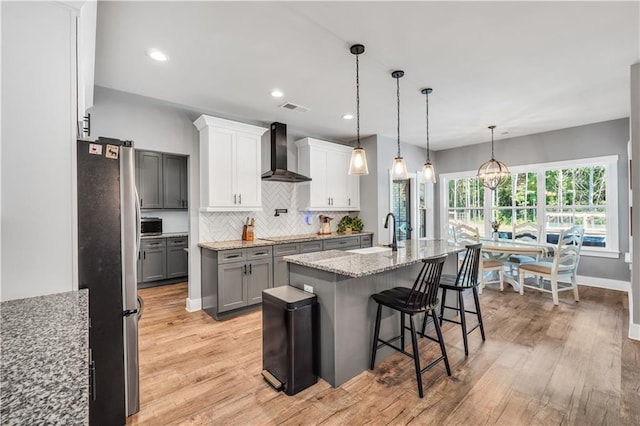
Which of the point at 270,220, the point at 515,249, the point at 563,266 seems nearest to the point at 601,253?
the point at 563,266

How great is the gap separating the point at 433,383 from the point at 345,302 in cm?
92

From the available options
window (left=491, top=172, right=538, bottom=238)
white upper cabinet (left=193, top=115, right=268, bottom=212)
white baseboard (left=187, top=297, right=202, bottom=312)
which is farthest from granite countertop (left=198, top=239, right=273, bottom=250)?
window (left=491, top=172, right=538, bottom=238)

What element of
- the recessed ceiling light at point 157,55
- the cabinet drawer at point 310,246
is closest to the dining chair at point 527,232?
the cabinet drawer at point 310,246

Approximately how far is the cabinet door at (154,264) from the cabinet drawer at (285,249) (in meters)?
2.46

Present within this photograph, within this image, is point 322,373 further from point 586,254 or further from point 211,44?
point 586,254

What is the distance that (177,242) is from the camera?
17.7 feet

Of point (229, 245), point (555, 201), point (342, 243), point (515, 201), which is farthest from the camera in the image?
point (515, 201)

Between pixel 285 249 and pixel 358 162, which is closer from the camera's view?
pixel 358 162

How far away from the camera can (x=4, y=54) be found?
4.66 ft

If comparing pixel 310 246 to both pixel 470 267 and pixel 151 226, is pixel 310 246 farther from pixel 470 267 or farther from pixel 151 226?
pixel 151 226

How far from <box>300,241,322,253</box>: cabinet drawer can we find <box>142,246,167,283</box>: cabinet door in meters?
2.67

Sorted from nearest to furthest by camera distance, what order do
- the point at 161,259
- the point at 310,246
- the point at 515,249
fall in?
the point at 515,249
the point at 310,246
the point at 161,259

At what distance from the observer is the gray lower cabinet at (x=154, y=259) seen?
500 centimetres

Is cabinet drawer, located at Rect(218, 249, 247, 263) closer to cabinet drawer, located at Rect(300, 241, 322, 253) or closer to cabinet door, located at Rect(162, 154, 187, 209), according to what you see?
cabinet drawer, located at Rect(300, 241, 322, 253)
